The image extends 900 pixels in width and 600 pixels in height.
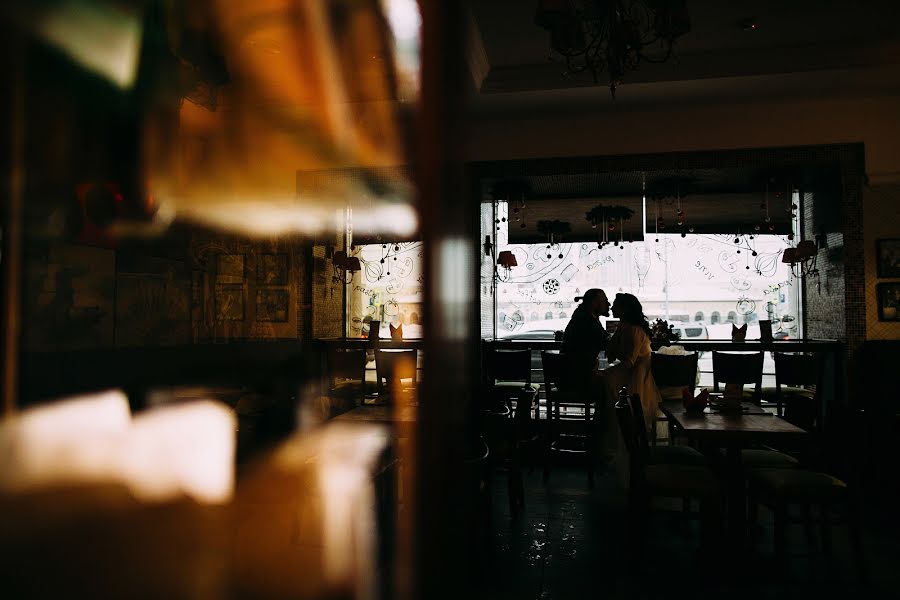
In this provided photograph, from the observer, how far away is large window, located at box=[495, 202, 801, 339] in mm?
6301

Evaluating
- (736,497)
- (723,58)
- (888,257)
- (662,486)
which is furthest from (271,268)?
(888,257)

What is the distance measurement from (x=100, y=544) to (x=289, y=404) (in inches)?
25.1

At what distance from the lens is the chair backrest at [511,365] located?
533 cm

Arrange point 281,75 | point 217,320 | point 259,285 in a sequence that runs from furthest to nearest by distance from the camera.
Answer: point 281,75, point 259,285, point 217,320

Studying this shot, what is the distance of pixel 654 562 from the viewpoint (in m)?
2.95

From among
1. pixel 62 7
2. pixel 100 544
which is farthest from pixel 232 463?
pixel 62 7

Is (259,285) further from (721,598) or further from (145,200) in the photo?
(721,598)

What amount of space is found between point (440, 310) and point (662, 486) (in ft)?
8.55

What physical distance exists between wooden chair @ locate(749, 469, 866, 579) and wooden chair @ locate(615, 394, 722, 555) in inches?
9.0

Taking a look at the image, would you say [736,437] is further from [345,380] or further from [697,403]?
[345,380]

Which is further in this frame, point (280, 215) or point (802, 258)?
point (802, 258)

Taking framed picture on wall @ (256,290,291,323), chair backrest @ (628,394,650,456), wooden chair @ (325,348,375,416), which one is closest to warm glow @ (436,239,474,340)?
framed picture on wall @ (256,290,291,323)

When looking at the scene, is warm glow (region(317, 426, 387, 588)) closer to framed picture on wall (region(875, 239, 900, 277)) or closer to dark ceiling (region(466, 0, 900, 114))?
dark ceiling (region(466, 0, 900, 114))

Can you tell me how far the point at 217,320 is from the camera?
3.70 feet
